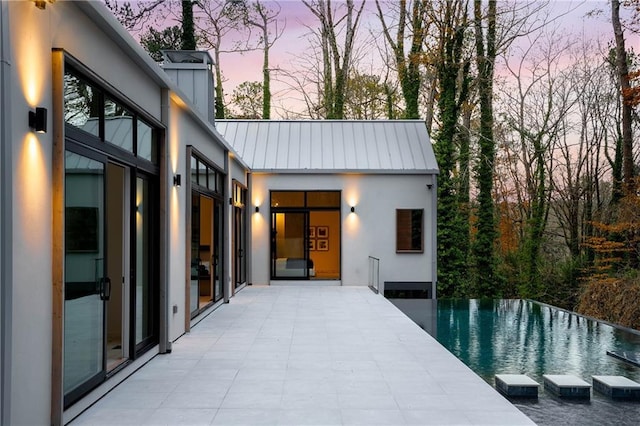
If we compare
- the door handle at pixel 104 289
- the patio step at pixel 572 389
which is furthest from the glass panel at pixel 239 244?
the patio step at pixel 572 389

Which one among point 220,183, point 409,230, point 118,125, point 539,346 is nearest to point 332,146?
point 409,230

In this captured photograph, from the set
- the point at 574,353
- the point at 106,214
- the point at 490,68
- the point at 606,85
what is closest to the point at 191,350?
the point at 106,214

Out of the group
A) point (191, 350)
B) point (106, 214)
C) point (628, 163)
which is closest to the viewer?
point (106, 214)

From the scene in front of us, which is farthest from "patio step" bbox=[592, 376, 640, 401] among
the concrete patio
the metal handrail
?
the metal handrail

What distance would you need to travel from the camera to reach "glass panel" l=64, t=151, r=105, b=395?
13.5ft

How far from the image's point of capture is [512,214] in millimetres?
20906

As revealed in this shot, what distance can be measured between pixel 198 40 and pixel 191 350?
58.3 feet

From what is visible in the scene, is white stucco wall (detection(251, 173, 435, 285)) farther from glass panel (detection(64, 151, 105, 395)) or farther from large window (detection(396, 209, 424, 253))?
glass panel (detection(64, 151, 105, 395))

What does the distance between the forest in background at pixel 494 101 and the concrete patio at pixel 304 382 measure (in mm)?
7956

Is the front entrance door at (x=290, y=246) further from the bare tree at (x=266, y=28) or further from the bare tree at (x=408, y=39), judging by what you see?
the bare tree at (x=266, y=28)

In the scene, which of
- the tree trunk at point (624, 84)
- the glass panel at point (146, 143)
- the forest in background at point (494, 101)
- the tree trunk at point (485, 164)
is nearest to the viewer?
the glass panel at point (146, 143)

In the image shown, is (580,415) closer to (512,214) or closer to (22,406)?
(22,406)

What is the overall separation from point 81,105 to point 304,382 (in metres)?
3.10

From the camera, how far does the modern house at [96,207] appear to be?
3326 millimetres
